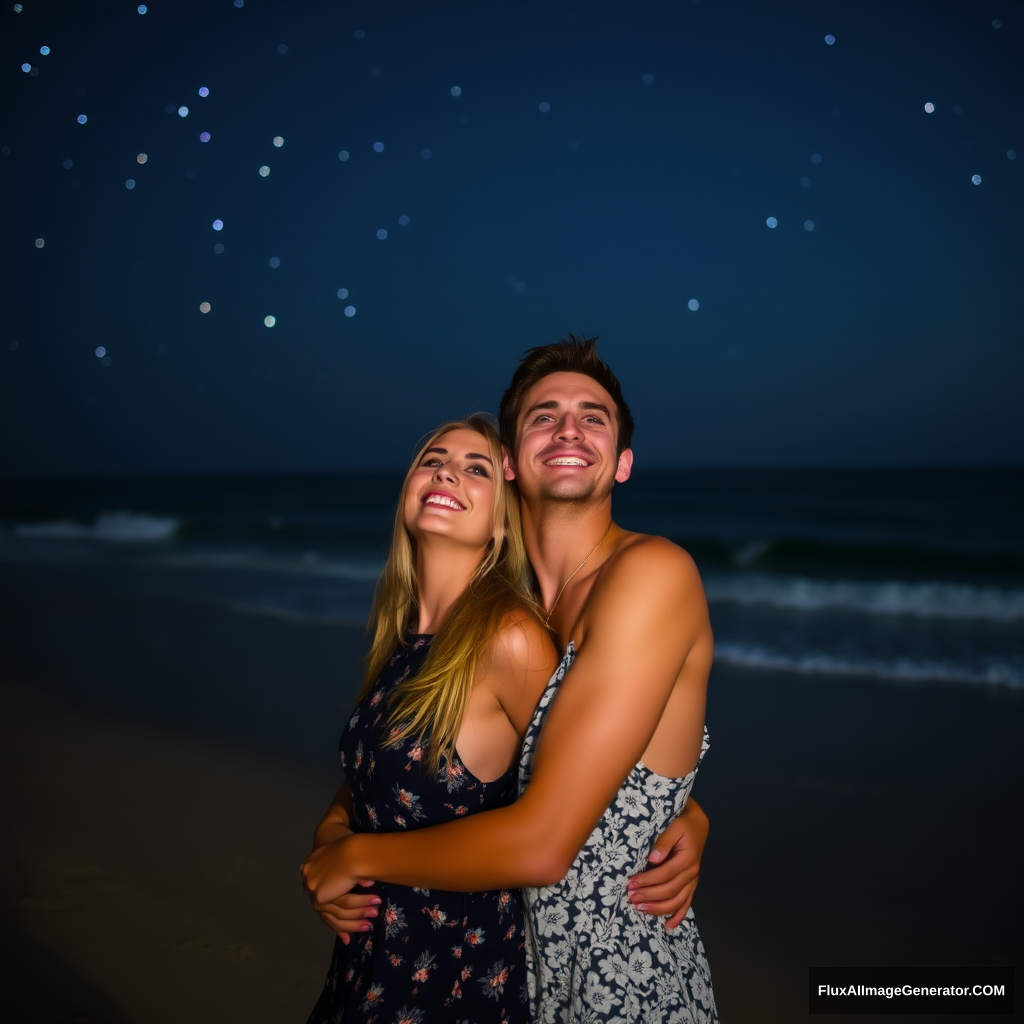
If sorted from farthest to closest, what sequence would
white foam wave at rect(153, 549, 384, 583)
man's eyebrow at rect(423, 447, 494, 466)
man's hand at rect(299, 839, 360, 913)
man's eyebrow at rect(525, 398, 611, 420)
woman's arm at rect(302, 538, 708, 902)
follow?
white foam wave at rect(153, 549, 384, 583) < man's eyebrow at rect(423, 447, 494, 466) < man's eyebrow at rect(525, 398, 611, 420) < man's hand at rect(299, 839, 360, 913) < woman's arm at rect(302, 538, 708, 902)

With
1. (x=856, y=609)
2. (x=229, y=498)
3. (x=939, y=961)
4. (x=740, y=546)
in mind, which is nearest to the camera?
(x=939, y=961)

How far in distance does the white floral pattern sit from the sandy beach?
1.63 m

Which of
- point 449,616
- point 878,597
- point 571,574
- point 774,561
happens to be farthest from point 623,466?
point 774,561

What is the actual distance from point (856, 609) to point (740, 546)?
25.9 feet

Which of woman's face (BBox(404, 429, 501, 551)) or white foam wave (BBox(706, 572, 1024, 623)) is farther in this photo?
white foam wave (BBox(706, 572, 1024, 623))

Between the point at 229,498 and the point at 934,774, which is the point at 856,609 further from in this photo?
the point at 229,498

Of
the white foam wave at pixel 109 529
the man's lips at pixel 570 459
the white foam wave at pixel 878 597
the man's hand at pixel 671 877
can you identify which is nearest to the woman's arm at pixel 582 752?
the man's hand at pixel 671 877

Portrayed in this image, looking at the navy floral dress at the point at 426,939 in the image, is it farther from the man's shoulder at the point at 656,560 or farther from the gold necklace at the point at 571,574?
the man's shoulder at the point at 656,560

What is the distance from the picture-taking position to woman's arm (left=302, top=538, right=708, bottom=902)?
1636 mm

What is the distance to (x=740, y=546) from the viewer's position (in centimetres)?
1947

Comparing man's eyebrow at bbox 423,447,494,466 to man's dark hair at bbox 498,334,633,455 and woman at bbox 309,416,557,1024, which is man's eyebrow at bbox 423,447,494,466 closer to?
man's dark hair at bbox 498,334,633,455

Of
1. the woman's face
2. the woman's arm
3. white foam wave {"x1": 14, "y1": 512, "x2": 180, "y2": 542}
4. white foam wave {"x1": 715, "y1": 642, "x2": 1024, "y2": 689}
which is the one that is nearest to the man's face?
the woman's face

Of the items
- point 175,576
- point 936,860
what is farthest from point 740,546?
point 936,860

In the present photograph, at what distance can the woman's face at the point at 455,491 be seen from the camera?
8.15 feet
